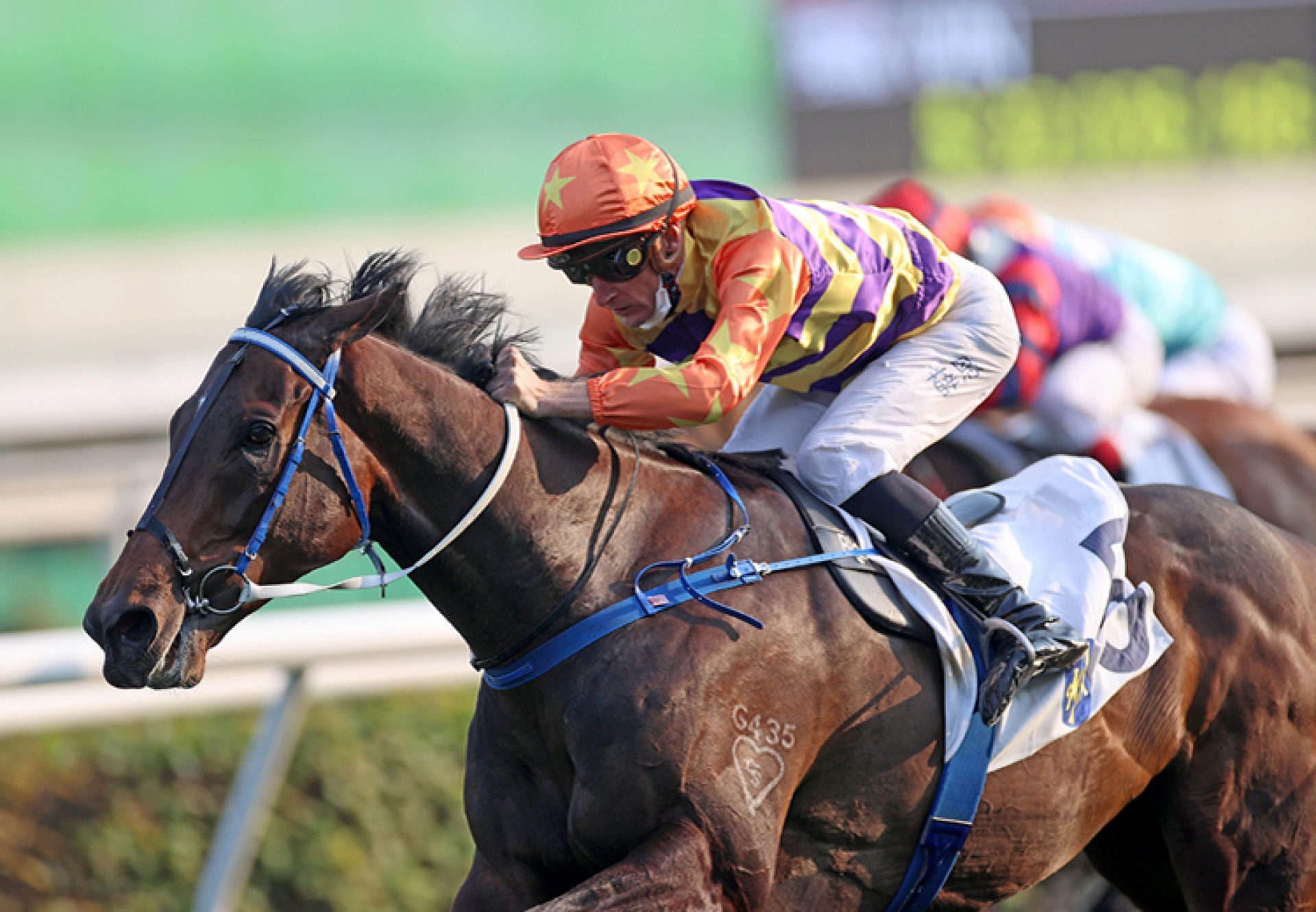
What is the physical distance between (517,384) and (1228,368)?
179 inches

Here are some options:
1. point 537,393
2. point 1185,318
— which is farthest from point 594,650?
point 1185,318

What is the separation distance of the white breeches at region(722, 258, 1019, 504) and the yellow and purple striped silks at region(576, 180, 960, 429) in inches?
1.8

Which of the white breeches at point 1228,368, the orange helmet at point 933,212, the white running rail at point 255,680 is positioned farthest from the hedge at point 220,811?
the white breeches at point 1228,368

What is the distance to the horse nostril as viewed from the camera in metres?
2.47

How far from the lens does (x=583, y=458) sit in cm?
291

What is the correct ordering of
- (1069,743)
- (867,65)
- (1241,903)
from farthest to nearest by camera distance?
(867,65)
(1241,903)
(1069,743)

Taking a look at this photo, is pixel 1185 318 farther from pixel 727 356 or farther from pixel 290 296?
pixel 290 296

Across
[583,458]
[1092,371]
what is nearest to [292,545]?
[583,458]

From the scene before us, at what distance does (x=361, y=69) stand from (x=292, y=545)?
8.83m

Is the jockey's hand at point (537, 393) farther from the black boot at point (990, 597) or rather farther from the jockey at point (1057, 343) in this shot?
the jockey at point (1057, 343)

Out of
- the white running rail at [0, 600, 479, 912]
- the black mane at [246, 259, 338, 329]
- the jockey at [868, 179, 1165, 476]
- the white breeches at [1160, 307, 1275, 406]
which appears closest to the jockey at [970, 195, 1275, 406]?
the white breeches at [1160, 307, 1275, 406]

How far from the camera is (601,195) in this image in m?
2.84

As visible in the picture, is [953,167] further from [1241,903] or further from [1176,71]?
[1241,903]

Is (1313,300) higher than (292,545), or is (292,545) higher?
(292,545)
